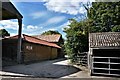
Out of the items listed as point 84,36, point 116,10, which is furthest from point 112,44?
point 116,10

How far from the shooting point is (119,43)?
1415cm

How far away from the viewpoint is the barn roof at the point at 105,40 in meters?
14.1

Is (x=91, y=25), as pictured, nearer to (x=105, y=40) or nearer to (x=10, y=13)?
(x=105, y=40)

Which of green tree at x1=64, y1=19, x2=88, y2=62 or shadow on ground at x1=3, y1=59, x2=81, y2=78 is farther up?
green tree at x1=64, y1=19, x2=88, y2=62

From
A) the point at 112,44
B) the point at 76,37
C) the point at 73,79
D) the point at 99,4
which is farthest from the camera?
the point at 99,4

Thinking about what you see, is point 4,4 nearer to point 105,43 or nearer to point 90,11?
point 105,43

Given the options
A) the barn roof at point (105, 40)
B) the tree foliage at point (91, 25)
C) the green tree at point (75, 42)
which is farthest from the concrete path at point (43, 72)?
the tree foliage at point (91, 25)

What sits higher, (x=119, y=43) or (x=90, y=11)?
(x=90, y=11)

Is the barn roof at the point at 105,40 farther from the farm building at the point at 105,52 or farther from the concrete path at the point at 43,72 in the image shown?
Result: the concrete path at the point at 43,72

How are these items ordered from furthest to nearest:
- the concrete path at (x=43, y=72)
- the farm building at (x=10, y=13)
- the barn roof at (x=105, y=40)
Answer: the farm building at (x=10, y=13), the barn roof at (x=105, y=40), the concrete path at (x=43, y=72)

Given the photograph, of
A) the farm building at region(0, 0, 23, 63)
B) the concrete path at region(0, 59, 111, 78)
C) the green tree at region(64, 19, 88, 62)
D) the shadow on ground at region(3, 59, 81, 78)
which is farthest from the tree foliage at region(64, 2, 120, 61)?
the farm building at region(0, 0, 23, 63)

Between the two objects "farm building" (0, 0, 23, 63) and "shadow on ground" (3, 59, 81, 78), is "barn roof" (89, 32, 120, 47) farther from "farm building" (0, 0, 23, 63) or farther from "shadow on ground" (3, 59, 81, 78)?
"farm building" (0, 0, 23, 63)

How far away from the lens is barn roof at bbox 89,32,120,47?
556 inches

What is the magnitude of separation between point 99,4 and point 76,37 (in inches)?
324
